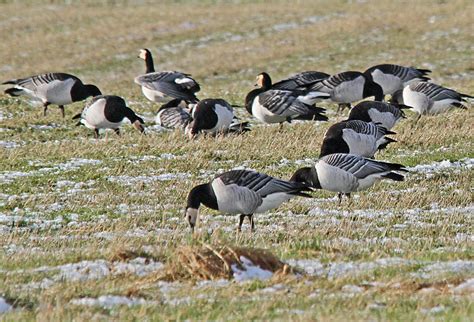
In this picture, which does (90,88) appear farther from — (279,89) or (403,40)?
(403,40)

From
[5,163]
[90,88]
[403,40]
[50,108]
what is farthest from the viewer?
[403,40]

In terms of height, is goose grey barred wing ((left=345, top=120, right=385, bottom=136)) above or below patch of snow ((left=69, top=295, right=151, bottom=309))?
above

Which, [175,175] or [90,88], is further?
[90,88]

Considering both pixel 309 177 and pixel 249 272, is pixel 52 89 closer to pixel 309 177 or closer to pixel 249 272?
pixel 309 177

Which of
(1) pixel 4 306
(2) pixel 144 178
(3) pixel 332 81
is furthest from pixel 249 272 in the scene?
(3) pixel 332 81

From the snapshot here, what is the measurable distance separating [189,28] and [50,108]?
24.8 meters

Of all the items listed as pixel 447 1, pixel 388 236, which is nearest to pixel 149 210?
pixel 388 236

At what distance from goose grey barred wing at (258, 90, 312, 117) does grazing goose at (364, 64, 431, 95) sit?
170 inches

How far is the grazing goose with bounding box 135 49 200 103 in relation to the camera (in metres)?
25.3

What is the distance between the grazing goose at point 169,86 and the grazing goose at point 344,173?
467 inches

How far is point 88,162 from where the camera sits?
1798 cm

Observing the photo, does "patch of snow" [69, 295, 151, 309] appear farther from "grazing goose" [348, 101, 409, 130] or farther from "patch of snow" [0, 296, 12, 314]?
"grazing goose" [348, 101, 409, 130]

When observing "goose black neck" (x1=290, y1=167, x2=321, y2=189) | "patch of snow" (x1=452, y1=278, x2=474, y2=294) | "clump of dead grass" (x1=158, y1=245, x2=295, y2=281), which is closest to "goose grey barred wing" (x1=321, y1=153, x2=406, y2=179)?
"goose black neck" (x1=290, y1=167, x2=321, y2=189)

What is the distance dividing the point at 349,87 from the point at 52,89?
8603 mm
